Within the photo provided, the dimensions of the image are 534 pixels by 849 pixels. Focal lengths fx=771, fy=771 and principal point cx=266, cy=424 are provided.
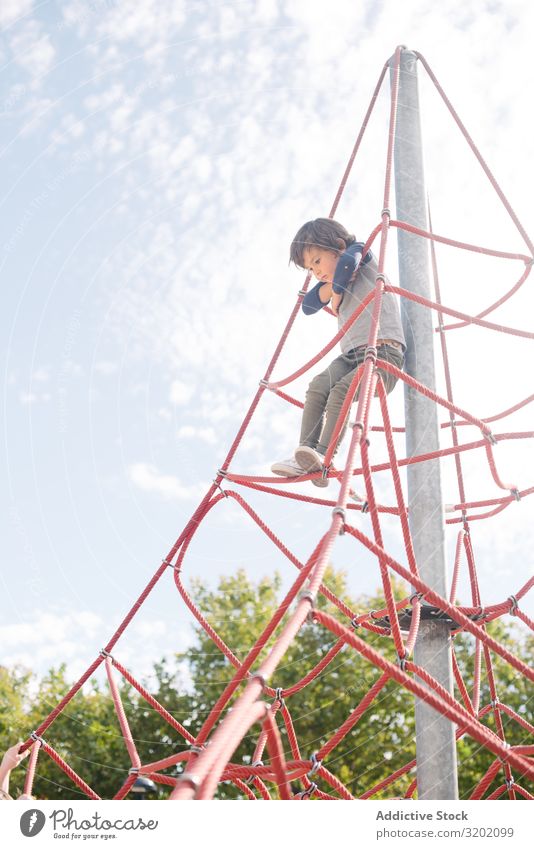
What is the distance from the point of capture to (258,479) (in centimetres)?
412

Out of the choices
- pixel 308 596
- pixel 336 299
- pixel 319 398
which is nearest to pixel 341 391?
pixel 319 398

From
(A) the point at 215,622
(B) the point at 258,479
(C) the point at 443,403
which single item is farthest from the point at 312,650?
(C) the point at 443,403

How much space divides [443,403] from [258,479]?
4.23 feet

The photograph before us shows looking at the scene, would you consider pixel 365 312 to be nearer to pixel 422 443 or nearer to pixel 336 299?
pixel 336 299

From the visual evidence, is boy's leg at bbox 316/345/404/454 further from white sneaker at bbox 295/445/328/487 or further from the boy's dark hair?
the boy's dark hair

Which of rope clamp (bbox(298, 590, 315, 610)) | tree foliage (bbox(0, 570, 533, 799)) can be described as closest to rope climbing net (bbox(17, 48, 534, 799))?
rope clamp (bbox(298, 590, 315, 610))

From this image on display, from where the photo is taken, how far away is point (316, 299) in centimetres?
438

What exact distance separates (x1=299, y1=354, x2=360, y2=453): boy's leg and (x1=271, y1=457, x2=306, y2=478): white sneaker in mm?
115

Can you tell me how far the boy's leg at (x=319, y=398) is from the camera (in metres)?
3.81

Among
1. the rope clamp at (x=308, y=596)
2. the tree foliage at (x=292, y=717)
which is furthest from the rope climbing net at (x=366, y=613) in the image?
the tree foliage at (x=292, y=717)

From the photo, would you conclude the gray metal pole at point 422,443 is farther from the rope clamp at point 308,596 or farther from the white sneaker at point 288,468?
the rope clamp at point 308,596

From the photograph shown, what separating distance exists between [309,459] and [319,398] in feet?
1.09

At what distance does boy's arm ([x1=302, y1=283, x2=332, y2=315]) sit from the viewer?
4344 millimetres
